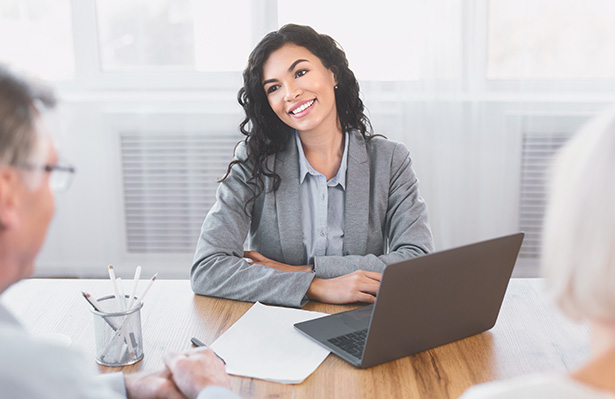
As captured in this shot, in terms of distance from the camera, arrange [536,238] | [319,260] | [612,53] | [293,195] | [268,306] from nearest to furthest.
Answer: [268,306] → [319,260] → [293,195] → [612,53] → [536,238]

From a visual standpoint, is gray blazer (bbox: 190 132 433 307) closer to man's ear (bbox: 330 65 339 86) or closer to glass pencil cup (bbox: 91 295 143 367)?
man's ear (bbox: 330 65 339 86)

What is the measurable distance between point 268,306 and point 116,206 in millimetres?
2036

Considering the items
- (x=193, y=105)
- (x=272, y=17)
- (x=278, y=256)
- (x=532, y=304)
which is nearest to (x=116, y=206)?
(x=193, y=105)

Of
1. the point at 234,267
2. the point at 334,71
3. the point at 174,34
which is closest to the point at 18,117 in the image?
the point at 234,267

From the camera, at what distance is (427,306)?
1.16m

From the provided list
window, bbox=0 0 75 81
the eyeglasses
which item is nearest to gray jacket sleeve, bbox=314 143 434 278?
the eyeglasses

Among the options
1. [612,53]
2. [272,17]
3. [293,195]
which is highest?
[272,17]

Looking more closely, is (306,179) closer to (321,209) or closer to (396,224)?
(321,209)

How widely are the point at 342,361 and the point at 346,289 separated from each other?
286 millimetres

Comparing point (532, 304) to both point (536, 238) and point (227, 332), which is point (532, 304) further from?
point (536, 238)

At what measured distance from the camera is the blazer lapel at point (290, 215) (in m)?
1.81

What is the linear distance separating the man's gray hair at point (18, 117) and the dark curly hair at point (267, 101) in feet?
3.46

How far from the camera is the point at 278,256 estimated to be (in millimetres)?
1848

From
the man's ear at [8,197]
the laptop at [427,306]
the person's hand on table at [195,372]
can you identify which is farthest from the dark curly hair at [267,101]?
the man's ear at [8,197]
